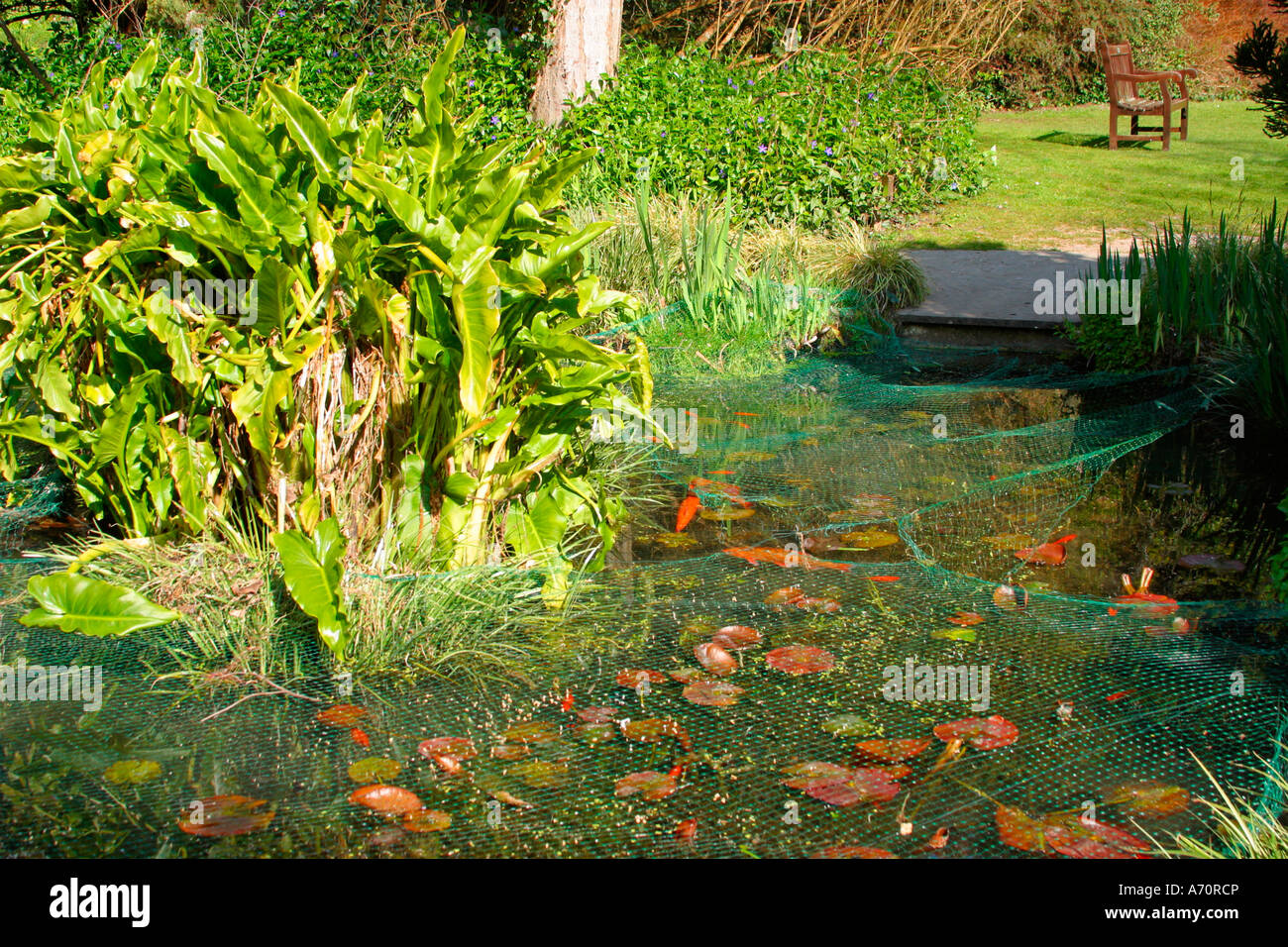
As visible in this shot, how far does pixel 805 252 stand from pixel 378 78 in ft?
15.3

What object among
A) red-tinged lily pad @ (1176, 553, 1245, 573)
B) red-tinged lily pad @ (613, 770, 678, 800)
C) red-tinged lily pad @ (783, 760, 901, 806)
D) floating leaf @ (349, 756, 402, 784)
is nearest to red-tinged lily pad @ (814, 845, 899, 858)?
red-tinged lily pad @ (783, 760, 901, 806)

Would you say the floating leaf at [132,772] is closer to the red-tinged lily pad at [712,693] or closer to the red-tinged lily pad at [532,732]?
the red-tinged lily pad at [532,732]

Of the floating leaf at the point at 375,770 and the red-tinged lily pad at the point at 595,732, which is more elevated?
the red-tinged lily pad at the point at 595,732

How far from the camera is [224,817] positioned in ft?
7.99

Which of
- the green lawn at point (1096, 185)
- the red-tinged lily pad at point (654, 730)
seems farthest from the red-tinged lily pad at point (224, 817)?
the green lawn at point (1096, 185)

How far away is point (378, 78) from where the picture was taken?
33.0 feet

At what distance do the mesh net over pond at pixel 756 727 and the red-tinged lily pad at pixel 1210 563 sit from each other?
28mm

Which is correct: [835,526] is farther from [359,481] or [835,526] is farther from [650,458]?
[359,481]

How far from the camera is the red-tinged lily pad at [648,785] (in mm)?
2537

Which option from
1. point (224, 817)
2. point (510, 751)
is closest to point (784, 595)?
point (510, 751)

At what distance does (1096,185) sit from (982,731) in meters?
10.2

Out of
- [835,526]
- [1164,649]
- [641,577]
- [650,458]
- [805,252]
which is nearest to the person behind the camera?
[1164,649]

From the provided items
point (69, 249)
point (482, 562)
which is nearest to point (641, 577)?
point (482, 562)

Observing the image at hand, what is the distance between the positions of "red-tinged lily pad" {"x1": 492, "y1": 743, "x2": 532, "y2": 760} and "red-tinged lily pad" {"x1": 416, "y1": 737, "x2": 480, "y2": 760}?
0.05 metres
